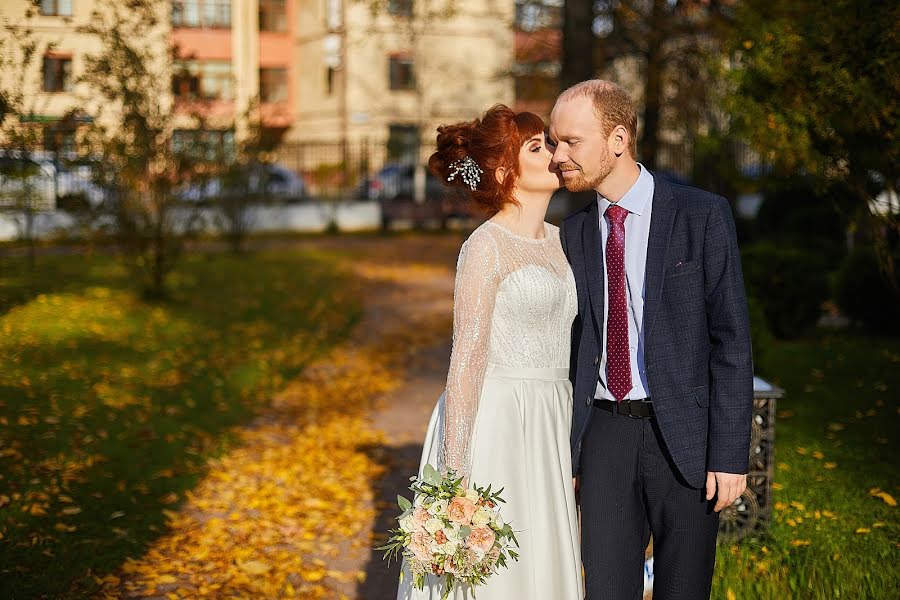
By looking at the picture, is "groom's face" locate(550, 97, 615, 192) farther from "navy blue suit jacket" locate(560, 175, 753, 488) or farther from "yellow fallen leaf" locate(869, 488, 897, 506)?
"yellow fallen leaf" locate(869, 488, 897, 506)

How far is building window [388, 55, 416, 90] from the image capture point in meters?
42.0

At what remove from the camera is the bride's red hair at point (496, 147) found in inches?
144

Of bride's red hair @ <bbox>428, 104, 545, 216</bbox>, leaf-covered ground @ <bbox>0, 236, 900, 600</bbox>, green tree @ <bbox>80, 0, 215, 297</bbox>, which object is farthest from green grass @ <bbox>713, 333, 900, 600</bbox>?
green tree @ <bbox>80, 0, 215, 297</bbox>

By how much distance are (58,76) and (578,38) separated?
19.8 feet

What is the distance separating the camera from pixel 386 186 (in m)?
30.6

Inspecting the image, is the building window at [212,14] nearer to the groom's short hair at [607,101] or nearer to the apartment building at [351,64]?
the apartment building at [351,64]

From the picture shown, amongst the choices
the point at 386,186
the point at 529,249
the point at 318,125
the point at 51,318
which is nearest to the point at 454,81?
the point at 318,125

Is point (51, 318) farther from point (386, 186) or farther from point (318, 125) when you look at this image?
point (318, 125)

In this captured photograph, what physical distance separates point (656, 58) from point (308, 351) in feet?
23.1

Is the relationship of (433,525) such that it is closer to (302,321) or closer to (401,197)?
(302,321)

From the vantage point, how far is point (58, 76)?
11.3 m

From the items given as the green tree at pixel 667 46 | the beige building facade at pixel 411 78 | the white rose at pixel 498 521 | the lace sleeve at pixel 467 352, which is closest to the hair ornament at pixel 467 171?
the lace sleeve at pixel 467 352

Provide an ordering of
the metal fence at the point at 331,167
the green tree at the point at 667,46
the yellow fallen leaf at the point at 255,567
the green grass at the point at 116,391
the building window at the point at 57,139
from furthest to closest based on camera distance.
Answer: the metal fence at the point at 331,167
the green tree at the point at 667,46
the building window at the point at 57,139
the green grass at the point at 116,391
the yellow fallen leaf at the point at 255,567

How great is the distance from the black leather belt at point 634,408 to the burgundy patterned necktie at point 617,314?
0.03 m
